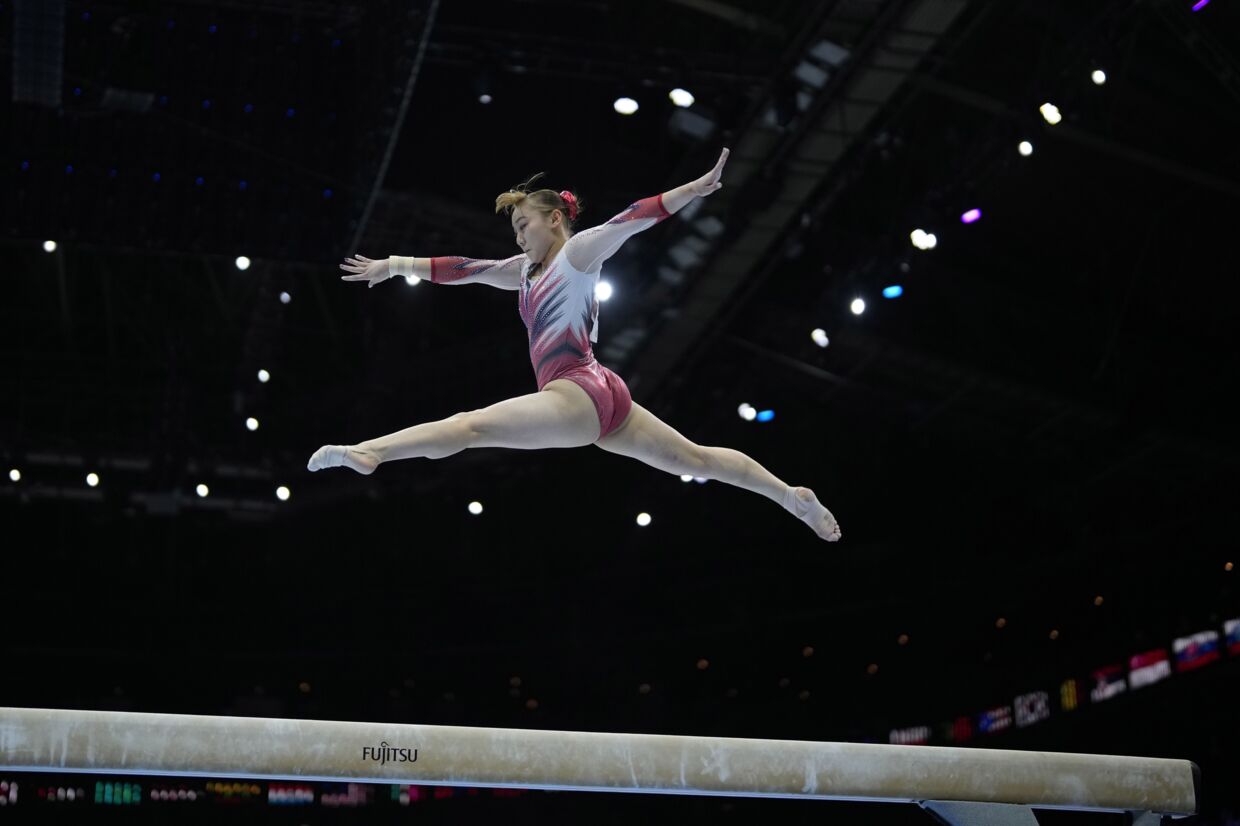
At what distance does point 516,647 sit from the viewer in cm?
1920

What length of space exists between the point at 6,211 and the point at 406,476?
293 inches

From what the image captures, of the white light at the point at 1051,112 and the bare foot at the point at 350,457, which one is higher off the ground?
the white light at the point at 1051,112

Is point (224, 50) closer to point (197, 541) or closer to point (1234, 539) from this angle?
point (197, 541)

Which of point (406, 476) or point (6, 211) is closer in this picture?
point (6, 211)

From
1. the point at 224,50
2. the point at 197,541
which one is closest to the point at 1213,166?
the point at 224,50

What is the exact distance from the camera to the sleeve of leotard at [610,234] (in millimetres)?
4398

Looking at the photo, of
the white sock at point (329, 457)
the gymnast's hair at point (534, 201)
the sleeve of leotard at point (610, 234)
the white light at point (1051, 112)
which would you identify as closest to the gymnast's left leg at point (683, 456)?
the sleeve of leotard at point (610, 234)

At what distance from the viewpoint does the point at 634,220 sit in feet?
14.4

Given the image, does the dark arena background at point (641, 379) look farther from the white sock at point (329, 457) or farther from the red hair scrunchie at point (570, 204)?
the white sock at point (329, 457)

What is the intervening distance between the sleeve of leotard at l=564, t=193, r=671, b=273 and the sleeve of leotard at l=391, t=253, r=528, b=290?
54 centimetres

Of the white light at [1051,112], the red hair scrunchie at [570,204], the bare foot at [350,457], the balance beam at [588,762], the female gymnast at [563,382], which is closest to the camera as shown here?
the balance beam at [588,762]

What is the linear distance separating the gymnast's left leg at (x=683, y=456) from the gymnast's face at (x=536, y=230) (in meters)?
0.69

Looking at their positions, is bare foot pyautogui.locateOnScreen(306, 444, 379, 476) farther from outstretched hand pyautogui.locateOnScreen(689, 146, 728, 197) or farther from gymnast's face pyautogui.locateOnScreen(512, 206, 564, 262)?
outstretched hand pyautogui.locateOnScreen(689, 146, 728, 197)

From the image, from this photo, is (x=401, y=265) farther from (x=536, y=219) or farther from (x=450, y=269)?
(x=536, y=219)
